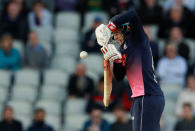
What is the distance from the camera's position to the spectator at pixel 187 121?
37.5ft

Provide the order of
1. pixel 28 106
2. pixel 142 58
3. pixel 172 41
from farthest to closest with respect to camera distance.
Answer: pixel 172 41 → pixel 28 106 → pixel 142 58

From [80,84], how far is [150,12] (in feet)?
8.05

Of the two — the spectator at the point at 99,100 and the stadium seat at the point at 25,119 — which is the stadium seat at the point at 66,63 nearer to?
the spectator at the point at 99,100

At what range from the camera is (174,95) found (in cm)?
1222

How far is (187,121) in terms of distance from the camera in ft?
37.6

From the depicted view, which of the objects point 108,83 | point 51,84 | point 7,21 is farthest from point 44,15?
point 108,83

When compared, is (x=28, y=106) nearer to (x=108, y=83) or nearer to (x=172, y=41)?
(x=172, y=41)

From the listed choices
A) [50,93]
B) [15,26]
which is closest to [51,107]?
[50,93]

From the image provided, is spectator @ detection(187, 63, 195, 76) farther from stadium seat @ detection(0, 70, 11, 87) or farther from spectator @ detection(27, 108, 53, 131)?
stadium seat @ detection(0, 70, 11, 87)

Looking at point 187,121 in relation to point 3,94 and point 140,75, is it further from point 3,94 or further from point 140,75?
point 140,75

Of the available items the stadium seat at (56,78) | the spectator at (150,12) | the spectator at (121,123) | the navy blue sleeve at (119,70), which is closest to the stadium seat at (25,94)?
the stadium seat at (56,78)

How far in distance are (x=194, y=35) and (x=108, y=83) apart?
684 cm

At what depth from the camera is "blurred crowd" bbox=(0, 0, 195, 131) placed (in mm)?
11578

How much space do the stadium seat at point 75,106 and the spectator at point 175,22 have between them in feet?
8.32
